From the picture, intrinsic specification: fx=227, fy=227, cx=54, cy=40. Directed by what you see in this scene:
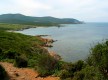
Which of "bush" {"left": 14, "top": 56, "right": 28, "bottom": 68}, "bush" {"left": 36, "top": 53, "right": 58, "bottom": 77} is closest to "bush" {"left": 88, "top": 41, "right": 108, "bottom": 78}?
"bush" {"left": 36, "top": 53, "right": 58, "bottom": 77}

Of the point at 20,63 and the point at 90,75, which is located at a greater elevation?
the point at 90,75

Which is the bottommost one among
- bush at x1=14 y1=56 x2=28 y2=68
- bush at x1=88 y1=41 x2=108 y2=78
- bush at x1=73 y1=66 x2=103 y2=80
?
bush at x1=14 y1=56 x2=28 y2=68

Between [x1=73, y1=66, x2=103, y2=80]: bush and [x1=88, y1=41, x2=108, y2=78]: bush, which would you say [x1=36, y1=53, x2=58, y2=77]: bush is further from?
[x1=88, y1=41, x2=108, y2=78]: bush

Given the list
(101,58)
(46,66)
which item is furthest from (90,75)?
(46,66)

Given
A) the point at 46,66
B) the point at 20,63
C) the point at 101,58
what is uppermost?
the point at 101,58

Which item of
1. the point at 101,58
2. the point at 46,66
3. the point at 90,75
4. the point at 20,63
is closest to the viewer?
the point at 90,75

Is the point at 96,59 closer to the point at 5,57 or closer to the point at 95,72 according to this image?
the point at 95,72

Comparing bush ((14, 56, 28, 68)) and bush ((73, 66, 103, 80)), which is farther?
bush ((14, 56, 28, 68))

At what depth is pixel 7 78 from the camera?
19.5m

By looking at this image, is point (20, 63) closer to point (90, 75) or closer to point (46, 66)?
point (46, 66)

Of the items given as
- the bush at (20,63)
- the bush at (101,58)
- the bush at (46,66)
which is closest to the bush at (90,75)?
the bush at (101,58)

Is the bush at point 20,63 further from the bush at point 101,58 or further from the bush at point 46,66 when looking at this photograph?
→ the bush at point 101,58

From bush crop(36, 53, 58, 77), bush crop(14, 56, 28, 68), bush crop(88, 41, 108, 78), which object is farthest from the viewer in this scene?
bush crop(14, 56, 28, 68)

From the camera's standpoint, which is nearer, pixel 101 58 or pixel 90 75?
pixel 90 75
